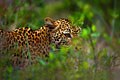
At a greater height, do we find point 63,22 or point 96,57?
point 63,22

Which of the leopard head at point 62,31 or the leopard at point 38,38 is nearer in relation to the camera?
the leopard at point 38,38

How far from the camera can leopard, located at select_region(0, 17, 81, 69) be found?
8578 mm

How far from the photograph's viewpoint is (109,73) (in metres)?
7.30

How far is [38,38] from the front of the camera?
9.27 m

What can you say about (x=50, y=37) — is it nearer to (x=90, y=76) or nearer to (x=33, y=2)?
(x=90, y=76)

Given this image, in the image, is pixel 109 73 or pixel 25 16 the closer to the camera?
pixel 109 73

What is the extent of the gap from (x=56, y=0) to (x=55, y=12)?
80 centimetres

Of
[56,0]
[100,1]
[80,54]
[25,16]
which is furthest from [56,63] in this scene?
[56,0]

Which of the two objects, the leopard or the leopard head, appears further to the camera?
the leopard head

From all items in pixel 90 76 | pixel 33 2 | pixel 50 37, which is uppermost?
pixel 33 2

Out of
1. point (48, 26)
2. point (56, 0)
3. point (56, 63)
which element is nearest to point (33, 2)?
point (48, 26)

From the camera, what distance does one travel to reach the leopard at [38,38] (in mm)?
8578

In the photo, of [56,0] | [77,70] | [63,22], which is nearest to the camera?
[77,70]

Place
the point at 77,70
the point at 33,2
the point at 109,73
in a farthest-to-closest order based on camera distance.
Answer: the point at 33,2 → the point at 77,70 → the point at 109,73
